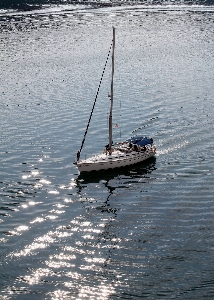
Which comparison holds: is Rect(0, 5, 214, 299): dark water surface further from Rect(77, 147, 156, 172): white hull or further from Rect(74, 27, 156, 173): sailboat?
Rect(74, 27, 156, 173): sailboat

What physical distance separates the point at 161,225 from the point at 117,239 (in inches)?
208

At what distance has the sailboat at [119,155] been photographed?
59.0 m

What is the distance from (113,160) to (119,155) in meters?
1.42

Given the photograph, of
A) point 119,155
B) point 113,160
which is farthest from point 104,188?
point 119,155

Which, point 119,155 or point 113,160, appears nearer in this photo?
point 113,160

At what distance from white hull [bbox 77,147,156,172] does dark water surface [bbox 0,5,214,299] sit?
1.14 meters

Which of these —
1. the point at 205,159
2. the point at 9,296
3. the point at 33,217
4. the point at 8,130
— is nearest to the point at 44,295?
the point at 9,296

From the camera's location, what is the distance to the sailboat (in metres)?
59.0

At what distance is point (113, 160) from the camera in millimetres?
59781

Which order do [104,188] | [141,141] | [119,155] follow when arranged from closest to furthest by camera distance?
[104,188] < [119,155] < [141,141]

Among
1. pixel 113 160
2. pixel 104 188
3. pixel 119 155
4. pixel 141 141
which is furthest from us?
pixel 141 141

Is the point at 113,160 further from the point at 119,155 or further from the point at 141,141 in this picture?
the point at 141,141

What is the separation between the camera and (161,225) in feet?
156

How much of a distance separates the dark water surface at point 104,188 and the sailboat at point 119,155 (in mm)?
1325
